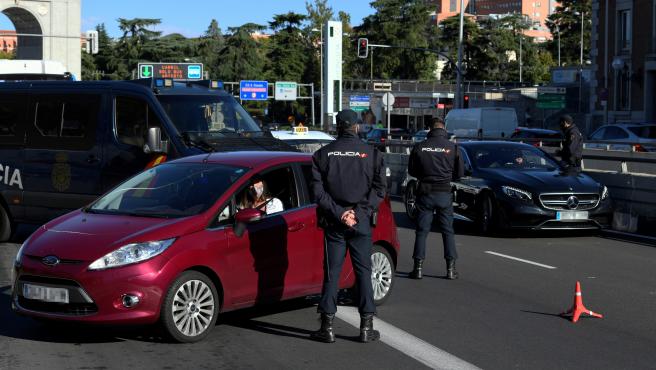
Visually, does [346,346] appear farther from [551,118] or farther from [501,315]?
[551,118]

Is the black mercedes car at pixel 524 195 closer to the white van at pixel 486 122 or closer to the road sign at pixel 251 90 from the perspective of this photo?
the white van at pixel 486 122

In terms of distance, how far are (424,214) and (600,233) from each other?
229 inches

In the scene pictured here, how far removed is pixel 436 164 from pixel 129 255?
15.7 ft

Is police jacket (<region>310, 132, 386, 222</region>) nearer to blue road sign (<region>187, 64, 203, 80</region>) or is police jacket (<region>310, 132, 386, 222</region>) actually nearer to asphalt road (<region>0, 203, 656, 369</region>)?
asphalt road (<region>0, 203, 656, 369</region>)

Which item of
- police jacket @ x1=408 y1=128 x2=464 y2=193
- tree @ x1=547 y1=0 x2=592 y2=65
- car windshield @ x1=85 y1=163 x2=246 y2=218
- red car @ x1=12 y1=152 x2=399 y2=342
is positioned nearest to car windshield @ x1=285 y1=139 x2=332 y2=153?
police jacket @ x1=408 y1=128 x2=464 y2=193

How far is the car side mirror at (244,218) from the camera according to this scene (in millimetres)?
7605

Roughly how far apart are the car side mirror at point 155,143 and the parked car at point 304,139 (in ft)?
20.3

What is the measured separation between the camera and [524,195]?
14.9 metres

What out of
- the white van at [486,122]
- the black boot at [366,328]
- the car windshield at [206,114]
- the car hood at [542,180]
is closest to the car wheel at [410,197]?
the car hood at [542,180]

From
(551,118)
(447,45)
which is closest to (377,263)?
(551,118)

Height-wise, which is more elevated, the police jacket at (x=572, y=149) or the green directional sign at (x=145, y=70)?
the green directional sign at (x=145, y=70)

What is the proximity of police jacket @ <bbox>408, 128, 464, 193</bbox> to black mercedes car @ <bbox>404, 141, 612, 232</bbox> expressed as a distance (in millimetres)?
3824

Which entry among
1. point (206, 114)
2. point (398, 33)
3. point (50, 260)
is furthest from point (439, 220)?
point (398, 33)

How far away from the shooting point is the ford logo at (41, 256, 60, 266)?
7.27 m
